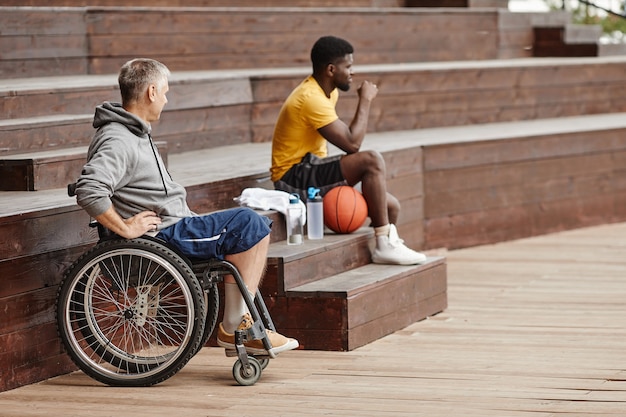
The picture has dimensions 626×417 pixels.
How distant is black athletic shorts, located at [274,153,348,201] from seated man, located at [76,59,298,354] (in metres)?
1.29

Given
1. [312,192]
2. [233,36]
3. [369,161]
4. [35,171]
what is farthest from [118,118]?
[233,36]

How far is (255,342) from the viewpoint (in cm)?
433

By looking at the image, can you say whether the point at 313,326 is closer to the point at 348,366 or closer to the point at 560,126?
the point at 348,366

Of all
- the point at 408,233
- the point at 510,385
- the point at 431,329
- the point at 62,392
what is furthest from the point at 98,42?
the point at 510,385

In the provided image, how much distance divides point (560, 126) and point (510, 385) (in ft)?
14.3

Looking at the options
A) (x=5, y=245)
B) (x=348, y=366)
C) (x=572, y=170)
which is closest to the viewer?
(x=5, y=245)

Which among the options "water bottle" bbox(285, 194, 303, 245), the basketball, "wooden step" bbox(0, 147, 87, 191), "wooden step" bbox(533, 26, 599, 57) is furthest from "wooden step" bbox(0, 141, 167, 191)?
"wooden step" bbox(533, 26, 599, 57)

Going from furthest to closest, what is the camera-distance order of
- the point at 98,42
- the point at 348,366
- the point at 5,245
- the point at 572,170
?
the point at 572,170 → the point at 98,42 → the point at 348,366 → the point at 5,245

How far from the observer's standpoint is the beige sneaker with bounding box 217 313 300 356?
432 centimetres

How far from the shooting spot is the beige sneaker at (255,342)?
4316 millimetres

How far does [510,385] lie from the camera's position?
4.24m

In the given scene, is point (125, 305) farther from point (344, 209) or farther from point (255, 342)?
point (344, 209)

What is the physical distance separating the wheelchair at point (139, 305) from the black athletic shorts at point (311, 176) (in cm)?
134

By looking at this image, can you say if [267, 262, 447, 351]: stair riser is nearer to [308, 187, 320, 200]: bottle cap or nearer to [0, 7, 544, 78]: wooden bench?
[308, 187, 320, 200]: bottle cap
